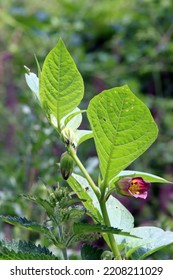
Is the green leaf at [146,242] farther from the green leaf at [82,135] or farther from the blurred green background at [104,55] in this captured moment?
Answer: the blurred green background at [104,55]

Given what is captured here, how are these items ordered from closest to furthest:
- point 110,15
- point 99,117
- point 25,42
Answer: point 99,117 → point 25,42 → point 110,15

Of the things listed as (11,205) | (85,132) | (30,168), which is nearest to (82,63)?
(30,168)

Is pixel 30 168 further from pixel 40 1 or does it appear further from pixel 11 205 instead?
pixel 40 1

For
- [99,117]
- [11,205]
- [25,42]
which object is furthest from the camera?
[25,42]

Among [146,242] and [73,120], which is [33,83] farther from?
[146,242]

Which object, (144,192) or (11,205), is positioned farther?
(11,205)

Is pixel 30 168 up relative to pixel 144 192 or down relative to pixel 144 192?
down

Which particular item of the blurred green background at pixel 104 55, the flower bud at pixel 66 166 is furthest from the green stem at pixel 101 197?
the blurred green background at pixel 104 55

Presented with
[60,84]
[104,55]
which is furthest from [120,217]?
[104,55]
